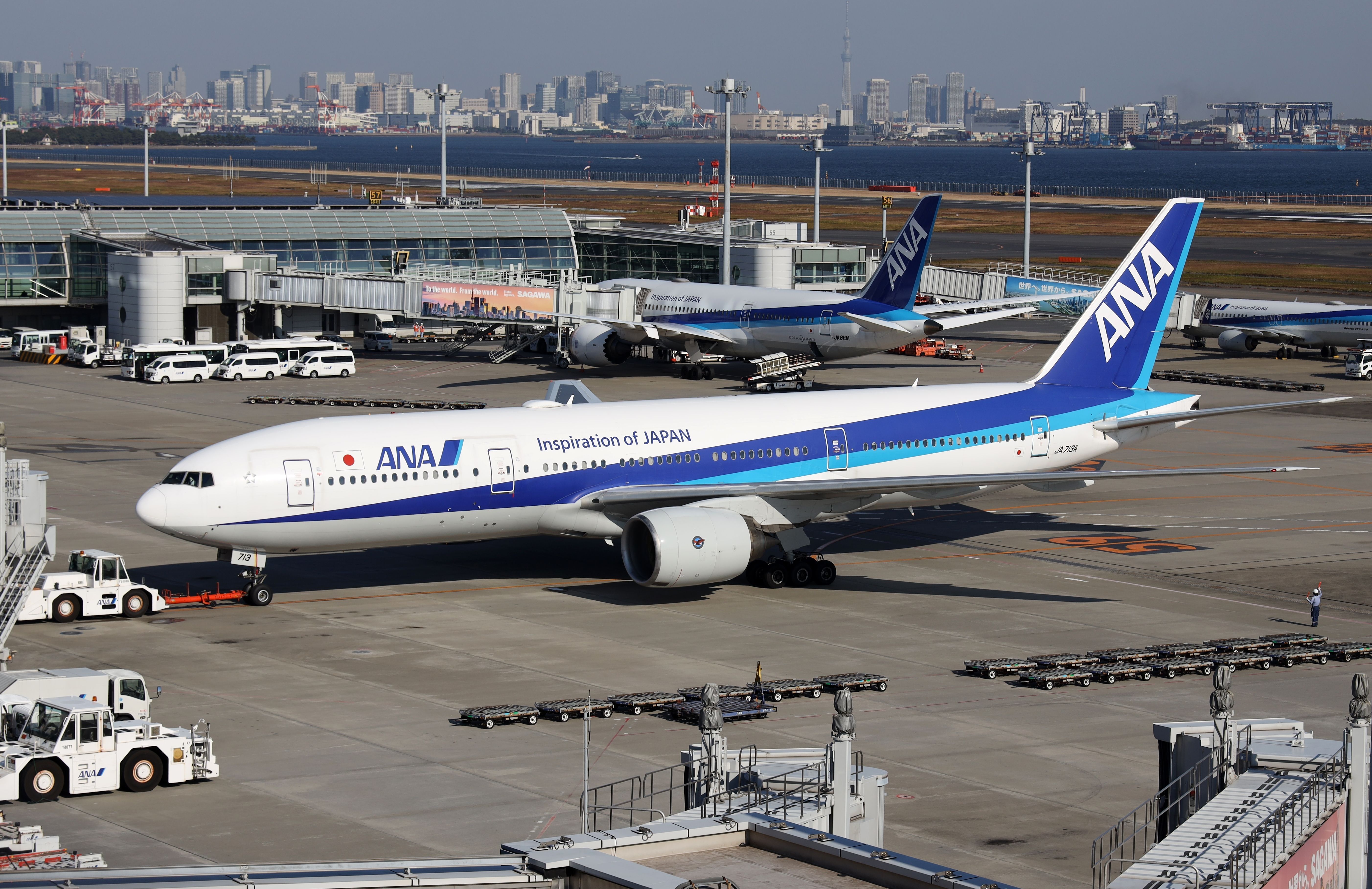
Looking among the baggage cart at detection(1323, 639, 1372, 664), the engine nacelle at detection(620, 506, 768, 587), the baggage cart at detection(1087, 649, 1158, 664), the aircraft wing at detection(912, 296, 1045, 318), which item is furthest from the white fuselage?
the aircraft wing at detection(912, 296, 1045, 318)

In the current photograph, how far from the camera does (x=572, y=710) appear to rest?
3253 cm

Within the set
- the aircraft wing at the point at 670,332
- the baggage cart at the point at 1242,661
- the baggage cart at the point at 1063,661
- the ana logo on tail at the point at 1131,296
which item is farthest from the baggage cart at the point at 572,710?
the aircraft wing at the point at 670,332

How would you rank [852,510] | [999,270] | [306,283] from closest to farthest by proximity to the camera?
[852,510], [306,283], [999,270]

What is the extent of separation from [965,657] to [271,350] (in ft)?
201

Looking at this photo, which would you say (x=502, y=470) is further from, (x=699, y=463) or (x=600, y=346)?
(x=600, y=346)

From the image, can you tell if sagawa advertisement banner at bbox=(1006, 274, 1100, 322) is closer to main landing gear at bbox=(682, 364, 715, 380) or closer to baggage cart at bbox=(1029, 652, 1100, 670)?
main landing gear at bbox=(682, 364, 715, 380)

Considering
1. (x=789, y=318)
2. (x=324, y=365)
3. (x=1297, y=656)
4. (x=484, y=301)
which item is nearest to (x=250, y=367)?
(x=324, y=365)

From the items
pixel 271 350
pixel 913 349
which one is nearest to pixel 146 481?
pixel 271 350

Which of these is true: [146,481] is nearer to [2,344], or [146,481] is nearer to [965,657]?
[965,657]

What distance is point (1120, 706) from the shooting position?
1345 inches

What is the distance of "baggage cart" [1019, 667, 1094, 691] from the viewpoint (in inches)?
1394

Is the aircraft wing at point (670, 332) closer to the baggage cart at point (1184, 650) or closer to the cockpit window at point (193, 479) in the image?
the cockpit window at point (193, 479)

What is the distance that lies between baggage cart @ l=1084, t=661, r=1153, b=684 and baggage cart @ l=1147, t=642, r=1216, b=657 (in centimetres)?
99

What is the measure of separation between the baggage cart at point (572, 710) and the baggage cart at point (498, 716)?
23cm
